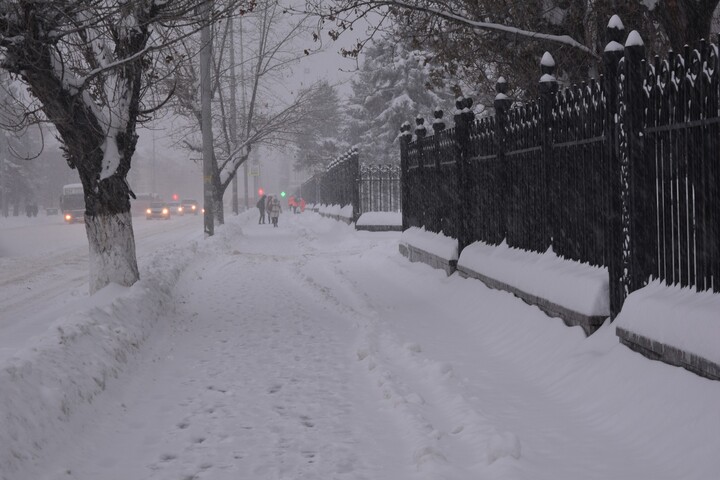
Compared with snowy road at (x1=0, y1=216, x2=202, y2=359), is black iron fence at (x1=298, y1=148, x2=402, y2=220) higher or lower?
higher

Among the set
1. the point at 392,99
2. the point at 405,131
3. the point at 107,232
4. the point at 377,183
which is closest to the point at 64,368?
the point at 107,232

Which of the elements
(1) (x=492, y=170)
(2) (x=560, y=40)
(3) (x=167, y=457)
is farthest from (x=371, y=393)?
(2) (x=560, y=40)

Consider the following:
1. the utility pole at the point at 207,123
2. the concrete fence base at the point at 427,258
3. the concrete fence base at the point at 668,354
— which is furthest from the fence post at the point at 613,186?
the utility pole at the point at 207,123

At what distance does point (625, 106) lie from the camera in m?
6.16

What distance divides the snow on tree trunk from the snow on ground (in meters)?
0.40

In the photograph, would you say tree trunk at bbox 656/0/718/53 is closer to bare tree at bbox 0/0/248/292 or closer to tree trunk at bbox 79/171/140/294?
bare tree at bbox 0/0/248/292

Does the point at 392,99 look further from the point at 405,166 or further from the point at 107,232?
the point at 107,232

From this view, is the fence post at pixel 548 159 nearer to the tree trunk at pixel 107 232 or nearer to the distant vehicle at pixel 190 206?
the tree trunk at pixel 107 232

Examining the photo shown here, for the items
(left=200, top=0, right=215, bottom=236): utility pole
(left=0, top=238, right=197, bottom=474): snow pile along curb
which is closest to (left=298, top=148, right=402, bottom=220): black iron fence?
(left=200, top=0, right=215, bottom=236): utility pole

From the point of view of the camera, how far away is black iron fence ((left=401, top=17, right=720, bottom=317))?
5.11m

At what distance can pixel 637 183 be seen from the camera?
19.7 ft

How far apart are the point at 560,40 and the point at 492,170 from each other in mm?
2014

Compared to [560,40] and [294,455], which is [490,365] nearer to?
[294,455]

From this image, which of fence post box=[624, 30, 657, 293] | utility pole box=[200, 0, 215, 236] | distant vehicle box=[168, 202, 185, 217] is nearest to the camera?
fence post box=[624, 30, 657, 293]
